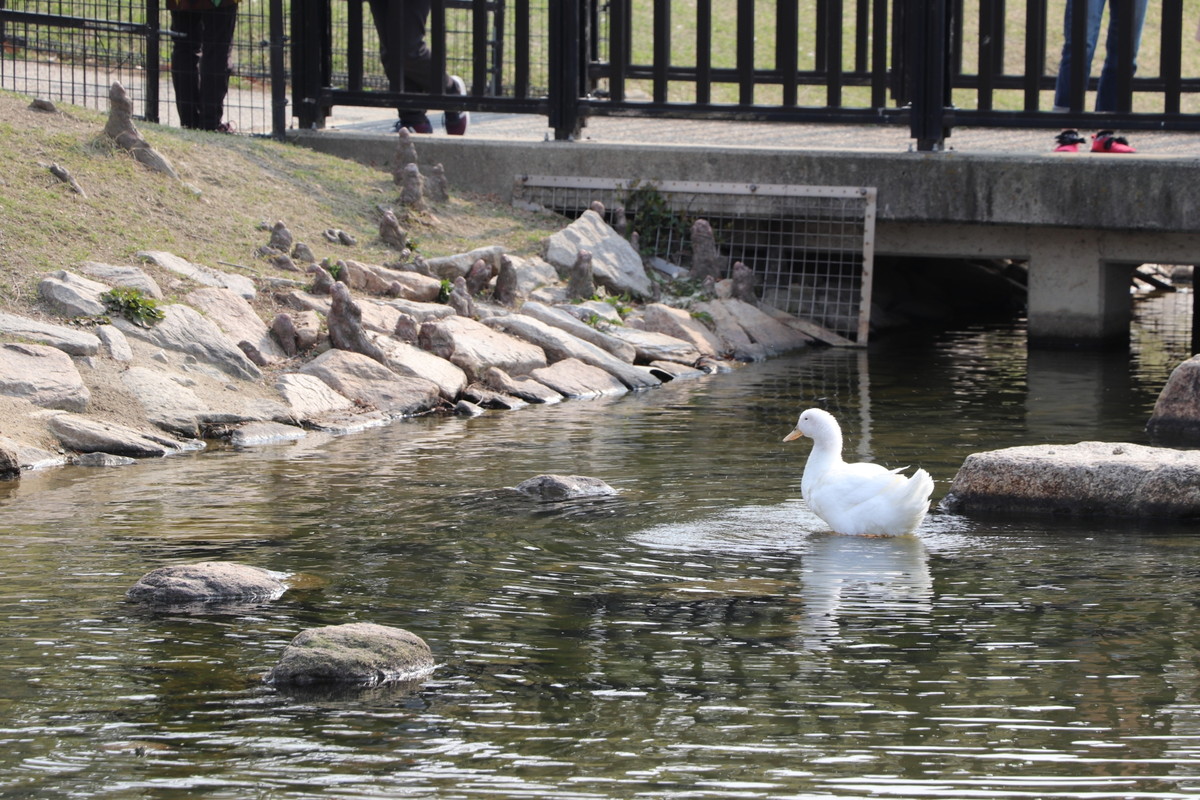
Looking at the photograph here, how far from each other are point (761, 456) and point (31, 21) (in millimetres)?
9504

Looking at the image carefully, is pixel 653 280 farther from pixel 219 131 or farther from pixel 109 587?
pixel 109 587

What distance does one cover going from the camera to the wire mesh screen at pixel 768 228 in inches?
621

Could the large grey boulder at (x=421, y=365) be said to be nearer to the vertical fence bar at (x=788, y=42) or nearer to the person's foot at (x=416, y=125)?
the vertical fence bar at (x=788, y=42)

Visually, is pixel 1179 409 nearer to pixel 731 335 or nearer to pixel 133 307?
pixel 731 335

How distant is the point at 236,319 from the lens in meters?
11.9

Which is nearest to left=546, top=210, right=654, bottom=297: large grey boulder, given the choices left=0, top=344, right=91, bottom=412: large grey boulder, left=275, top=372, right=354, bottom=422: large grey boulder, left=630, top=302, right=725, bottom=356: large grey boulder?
left=630, top=302, right=725, bottom=356: large grey boulder

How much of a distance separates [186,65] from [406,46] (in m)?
2.38

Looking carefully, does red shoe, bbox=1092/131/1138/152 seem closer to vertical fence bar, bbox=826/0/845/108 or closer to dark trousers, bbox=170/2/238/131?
vertical fence bar, bbox=826/0/845/108

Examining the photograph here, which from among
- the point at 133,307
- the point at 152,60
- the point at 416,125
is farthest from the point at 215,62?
the point at 133,307

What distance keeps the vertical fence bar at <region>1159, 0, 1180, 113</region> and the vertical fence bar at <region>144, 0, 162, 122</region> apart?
9759 mm

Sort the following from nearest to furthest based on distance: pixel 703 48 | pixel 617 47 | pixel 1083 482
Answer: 1. pixel 1083 482
2. pixel 703 48
3. pixel 617 47

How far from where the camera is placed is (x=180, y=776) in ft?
15.5

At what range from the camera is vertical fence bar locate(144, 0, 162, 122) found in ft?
53.1

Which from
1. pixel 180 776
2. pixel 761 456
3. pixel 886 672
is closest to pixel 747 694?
pixel 886 672
